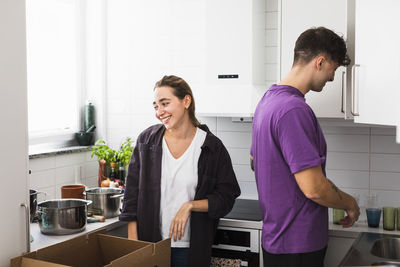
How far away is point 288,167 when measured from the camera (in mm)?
1963

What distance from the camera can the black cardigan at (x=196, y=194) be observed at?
7.42 ft

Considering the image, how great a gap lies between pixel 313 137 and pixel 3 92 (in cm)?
121

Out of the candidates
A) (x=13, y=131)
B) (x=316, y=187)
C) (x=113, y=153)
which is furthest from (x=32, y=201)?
(x=316, y=187)

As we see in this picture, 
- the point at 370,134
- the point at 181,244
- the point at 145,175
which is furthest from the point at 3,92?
the point at 370,134

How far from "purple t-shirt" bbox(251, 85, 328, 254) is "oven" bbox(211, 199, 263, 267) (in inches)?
24.5

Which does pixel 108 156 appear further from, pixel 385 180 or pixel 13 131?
pixel 385 180

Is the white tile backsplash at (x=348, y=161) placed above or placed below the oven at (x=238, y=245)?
above

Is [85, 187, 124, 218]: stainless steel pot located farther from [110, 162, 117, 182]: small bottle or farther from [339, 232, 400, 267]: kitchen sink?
[339, 232, 400, 267]: kitchen sink

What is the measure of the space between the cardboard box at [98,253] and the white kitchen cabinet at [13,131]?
10cm

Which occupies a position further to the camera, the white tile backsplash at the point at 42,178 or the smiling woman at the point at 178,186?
the white tile backsplash at the point at 42,178

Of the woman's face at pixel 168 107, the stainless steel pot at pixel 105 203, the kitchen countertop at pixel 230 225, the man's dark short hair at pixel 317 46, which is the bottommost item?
the kitchen countertop at pixel 230 225

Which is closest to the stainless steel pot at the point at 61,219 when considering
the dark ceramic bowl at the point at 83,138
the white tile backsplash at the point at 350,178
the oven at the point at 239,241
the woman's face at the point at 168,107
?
the woman's face at the point at 168,107

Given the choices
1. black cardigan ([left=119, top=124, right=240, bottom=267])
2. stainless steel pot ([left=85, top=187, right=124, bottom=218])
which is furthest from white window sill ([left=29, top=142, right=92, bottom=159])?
black cardigan ([left=119, top=124, right=240, bottom=267])

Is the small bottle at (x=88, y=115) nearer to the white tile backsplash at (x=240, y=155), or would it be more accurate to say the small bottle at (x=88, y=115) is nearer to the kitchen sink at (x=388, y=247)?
the white tile backsplash at (x=240, y=155)
